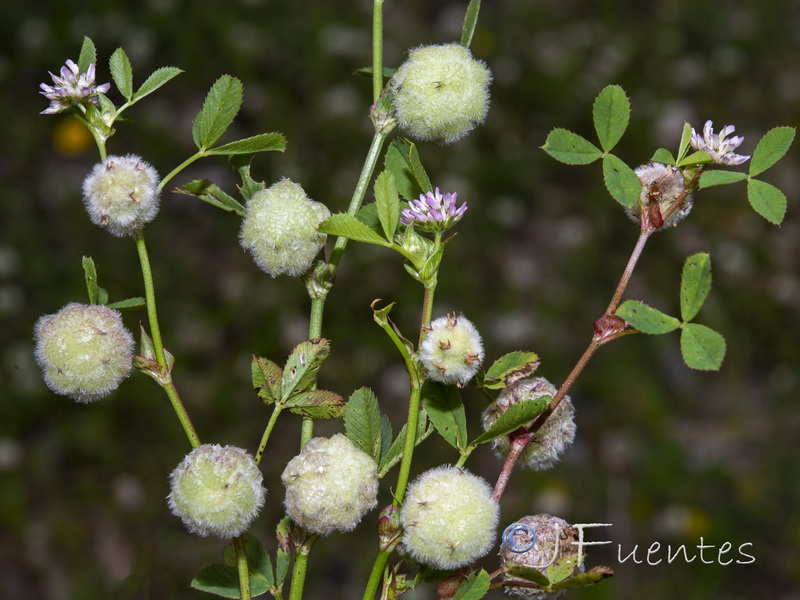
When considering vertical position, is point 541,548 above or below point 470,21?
below

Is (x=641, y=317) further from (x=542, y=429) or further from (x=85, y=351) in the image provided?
(x=85, y=351)

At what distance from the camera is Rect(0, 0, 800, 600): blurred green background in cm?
282

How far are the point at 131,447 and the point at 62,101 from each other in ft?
7.86

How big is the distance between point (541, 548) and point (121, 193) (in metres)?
0.45

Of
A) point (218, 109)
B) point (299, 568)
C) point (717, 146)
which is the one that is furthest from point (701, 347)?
point (218, 109)

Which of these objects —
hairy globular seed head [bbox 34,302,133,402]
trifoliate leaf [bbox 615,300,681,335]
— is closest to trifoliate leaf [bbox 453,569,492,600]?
trifoliate leaf [bbox 615,300,681,335]

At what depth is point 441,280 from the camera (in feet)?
10.7

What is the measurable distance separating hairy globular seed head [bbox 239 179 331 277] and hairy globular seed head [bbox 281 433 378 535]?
0.17 metres

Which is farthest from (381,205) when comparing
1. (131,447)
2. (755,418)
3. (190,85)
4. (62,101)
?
(190,85)

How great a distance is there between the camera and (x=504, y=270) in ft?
11.5

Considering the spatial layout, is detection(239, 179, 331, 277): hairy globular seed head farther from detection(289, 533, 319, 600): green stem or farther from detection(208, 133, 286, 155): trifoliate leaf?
detection(289, 533, 319, 600): green stem

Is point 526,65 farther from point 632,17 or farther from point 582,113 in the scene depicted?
point 632,17

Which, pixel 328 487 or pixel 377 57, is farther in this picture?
pixel 377 57

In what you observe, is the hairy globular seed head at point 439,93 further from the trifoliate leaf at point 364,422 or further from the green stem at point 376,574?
the green stem at point 376,574
